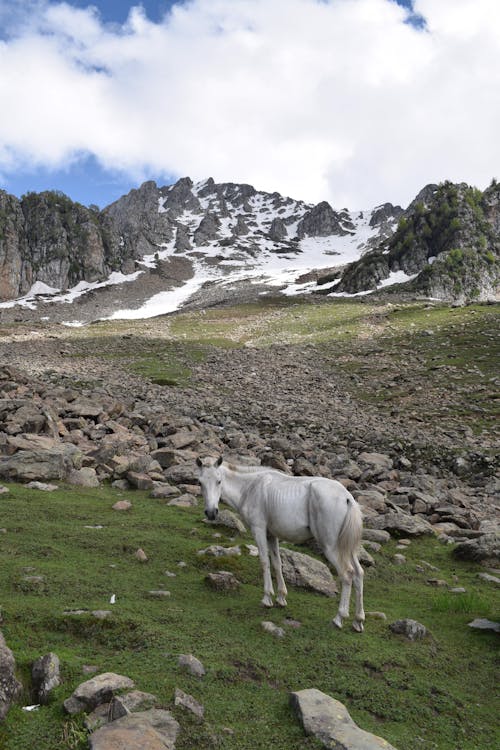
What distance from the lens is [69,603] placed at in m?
7.45

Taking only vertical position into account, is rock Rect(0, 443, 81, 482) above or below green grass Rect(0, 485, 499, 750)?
above

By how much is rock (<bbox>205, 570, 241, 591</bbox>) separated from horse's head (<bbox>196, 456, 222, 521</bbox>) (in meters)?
1.03

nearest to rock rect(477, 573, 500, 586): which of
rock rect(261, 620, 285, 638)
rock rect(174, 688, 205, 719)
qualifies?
rock rect(261, 620, 285, 638)

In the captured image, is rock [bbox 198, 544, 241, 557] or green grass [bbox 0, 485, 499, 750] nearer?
green grass [bbox 0, 485, 499, 750]

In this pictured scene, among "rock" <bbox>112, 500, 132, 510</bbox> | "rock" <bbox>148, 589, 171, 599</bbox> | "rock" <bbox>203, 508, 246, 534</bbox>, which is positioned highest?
"rock" <bbox>112, 500, 132, 510</bbox>

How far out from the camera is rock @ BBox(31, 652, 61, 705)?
5371 mm

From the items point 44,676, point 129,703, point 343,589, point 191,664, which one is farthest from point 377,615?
point 44,676

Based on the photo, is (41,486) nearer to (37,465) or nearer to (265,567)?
(37,465)

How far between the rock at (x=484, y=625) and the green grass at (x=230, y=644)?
4.9 inches

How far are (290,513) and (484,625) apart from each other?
378 cm

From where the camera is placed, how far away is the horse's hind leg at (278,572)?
8.66 m

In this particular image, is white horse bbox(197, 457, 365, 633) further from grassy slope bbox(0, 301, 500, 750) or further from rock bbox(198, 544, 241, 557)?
rock bbox(198, 544, 241, 557)

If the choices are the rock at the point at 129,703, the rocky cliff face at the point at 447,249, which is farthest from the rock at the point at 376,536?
the rocky cliff face at the point at 447,249

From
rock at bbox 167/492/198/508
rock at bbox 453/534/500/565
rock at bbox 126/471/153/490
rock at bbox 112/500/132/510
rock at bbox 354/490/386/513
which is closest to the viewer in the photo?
rock at bbox 453/534/500/565
